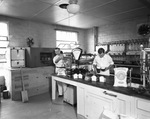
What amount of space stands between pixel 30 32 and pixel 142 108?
4709 mm

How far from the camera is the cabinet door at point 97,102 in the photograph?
1.97 metres

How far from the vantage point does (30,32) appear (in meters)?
4.92

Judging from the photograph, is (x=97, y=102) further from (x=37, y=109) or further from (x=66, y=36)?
(x=66, y=36)

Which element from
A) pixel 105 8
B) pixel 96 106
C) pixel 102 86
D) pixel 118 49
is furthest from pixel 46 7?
pixel 118 49

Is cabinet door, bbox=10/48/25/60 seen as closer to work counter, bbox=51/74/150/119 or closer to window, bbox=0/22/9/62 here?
window, bbox=0/22/9/62

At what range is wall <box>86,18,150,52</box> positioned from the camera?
484 centimetres

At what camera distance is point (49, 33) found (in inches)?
216

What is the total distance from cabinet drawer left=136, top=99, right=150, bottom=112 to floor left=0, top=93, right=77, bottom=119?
1.63 metres

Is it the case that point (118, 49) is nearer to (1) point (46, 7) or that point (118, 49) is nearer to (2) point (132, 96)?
(1) point (46, 7)

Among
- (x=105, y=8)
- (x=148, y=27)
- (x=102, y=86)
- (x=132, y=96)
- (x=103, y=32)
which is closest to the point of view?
(x=132, y=96)

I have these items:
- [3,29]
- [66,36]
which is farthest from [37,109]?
[66,36]

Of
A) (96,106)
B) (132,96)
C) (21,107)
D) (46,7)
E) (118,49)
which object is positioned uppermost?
(46,7)

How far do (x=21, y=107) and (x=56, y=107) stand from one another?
3.32 ft

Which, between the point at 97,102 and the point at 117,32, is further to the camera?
the point at 117,32
